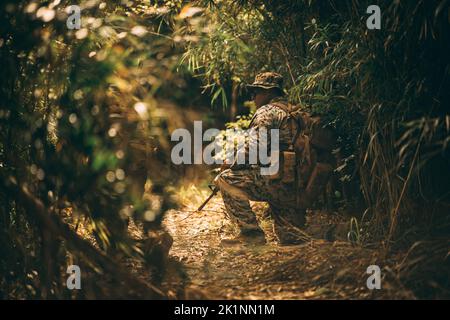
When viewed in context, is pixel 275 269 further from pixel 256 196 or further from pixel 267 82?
pixel 267 82

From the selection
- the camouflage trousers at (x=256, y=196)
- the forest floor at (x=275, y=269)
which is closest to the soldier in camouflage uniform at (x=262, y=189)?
the camouflage trousers at (x=256, y=196)

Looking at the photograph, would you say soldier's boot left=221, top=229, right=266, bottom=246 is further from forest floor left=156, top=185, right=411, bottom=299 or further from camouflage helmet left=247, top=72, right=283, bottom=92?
camouflage helmet left=247, top=72, right=283, bottom=92

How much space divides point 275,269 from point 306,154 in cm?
160

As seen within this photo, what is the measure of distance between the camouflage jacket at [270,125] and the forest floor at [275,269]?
3.15 feet

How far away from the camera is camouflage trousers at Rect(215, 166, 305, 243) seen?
6.17 meters

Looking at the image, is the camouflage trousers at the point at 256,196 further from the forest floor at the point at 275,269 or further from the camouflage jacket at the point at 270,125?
the forest floor at the point at 275,269

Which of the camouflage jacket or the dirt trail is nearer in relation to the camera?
the dirt trail

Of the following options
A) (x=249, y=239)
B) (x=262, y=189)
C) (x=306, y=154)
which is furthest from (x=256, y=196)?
(x=306, y=154)

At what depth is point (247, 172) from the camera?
6207mm

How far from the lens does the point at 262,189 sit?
6.18m

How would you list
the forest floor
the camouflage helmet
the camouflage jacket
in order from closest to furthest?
the forest floor < the camouflage jacket < the camouflage helmet

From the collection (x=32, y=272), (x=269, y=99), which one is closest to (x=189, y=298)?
(x=32, y=272)

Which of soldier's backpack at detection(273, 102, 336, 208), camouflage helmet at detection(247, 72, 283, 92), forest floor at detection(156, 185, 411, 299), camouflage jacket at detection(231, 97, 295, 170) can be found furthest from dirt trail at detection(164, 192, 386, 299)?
camouflage helmet at detection(247, 72, 283, 92)

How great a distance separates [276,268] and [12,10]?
277cm
